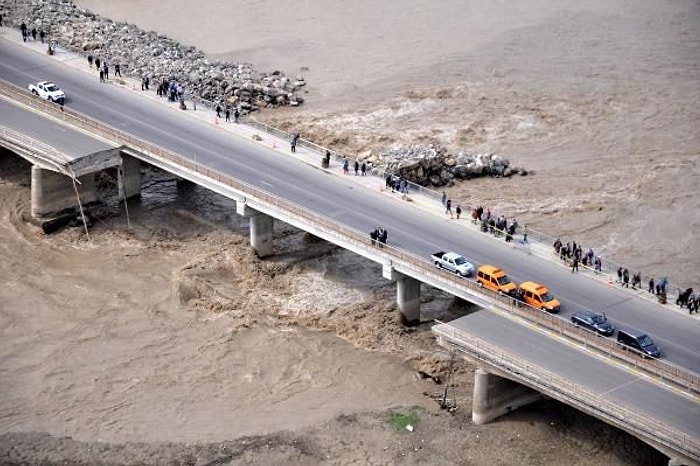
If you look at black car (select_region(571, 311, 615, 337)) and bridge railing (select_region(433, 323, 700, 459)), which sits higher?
black car (select_region(571, 311, 615, 337))

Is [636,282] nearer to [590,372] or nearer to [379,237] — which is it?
[590,372]

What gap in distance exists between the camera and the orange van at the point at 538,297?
56.7 meters

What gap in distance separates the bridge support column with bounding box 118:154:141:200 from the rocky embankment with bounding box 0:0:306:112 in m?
12.0

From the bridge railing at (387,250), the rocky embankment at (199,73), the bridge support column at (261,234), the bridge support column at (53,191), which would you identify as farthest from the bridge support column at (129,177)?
the rocky embankment at (199,73)

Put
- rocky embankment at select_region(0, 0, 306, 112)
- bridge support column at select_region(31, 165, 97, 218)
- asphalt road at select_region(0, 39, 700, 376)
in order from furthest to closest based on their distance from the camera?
rocky embankment at select_region(0, 0, 306, 112)
bridge support column at select_region(31, 165, 97, 218)
asphalt road at select_region(0, 39, 700, 376)

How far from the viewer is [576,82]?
9138 centimetres

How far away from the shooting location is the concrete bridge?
50.7 metres

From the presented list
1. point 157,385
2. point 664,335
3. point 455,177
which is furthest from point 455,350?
point 455,177

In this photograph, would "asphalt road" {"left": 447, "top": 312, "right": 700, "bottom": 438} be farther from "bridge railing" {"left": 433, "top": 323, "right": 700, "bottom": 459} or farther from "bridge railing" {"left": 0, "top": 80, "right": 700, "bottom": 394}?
"bridge railing" {"left": 0, "top": 80, "right": 700, "bottom": 394}

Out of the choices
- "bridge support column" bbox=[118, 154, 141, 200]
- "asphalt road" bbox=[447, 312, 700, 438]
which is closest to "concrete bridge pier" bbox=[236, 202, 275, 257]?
"bridge support column" bbox=[118, 154, 141, 200]

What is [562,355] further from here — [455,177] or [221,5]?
[221,5]

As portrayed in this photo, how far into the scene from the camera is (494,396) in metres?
54.7

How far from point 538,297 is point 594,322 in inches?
109

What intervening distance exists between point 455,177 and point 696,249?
13.3 metres
